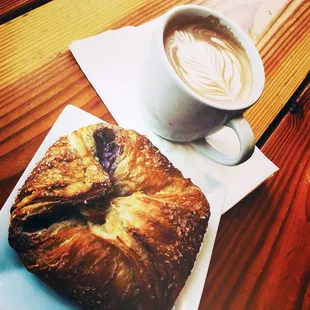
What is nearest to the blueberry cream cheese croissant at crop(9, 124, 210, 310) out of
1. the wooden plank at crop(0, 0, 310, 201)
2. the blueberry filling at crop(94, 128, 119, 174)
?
the blueberry filling at crop(94, 128, 119, 174)

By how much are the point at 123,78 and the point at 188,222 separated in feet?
1.08

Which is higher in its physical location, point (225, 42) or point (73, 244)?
point (225, 42)

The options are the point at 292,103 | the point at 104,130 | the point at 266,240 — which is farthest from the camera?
the point at 292,103

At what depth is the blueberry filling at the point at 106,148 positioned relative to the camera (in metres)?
0.56

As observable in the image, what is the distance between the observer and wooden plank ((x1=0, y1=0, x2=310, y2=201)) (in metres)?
0.62

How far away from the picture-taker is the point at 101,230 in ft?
1.61

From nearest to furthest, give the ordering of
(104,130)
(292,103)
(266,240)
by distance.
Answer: (104,130)
(266,240)
(292,103)

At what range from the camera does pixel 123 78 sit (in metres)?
0.73

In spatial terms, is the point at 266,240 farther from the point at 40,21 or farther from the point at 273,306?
the point at 40,21

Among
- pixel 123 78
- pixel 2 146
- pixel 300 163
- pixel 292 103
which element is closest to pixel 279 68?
pixel 292 103

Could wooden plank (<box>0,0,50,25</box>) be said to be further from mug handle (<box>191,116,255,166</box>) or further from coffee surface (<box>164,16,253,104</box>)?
mug handle (<box>191,116,255,166</box>)

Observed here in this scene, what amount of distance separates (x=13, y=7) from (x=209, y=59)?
15.9 inches

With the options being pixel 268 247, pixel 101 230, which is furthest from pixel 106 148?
pixel 268 247

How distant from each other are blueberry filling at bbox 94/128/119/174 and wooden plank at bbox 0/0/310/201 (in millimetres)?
117
